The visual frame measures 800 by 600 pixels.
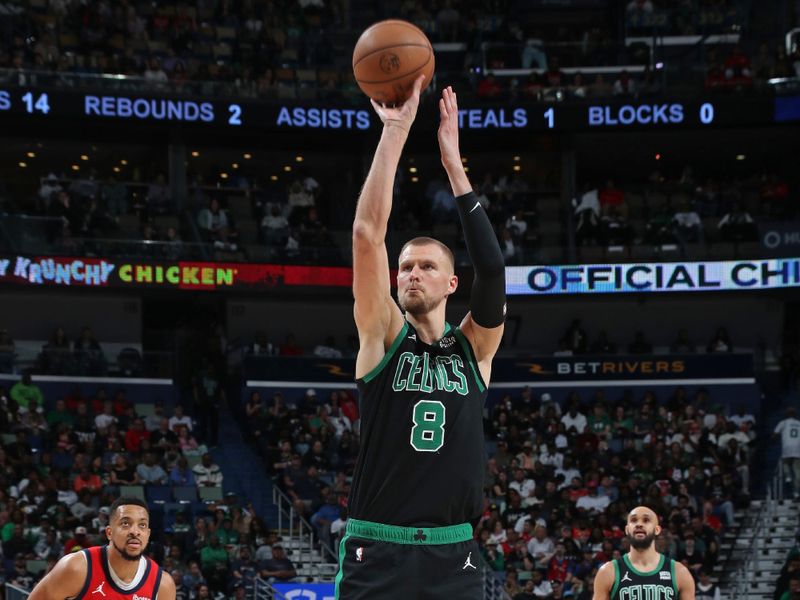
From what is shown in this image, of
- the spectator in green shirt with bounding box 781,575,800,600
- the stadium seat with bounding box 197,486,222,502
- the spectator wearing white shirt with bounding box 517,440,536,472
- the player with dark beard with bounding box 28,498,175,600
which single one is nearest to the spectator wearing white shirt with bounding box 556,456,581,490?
the spectator wearing white shirt with bounding box 517,440,536,472

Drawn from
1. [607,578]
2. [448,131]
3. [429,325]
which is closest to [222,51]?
[607,578]

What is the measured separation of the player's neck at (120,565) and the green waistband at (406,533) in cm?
405

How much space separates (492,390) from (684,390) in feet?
12.8

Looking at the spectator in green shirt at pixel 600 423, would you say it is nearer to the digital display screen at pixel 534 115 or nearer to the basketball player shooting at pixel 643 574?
the digital display screen at pixel 534 115

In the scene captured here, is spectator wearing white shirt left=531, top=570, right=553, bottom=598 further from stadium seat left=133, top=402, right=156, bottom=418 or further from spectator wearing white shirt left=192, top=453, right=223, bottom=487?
stadium seat left=133, top=402, right=156, bottom=418

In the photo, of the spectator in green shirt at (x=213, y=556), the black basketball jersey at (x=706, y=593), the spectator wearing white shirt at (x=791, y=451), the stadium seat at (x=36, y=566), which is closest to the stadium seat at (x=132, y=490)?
the spectator in green shirt at (x=213, y=556)

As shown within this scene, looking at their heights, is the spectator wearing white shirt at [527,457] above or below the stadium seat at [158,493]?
above

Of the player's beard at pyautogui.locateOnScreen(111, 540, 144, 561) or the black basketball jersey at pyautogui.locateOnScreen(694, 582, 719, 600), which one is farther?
the black basketball jersey at pyautogui.locateOnScreen(694, 582, 719, 600)

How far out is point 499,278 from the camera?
530 centimetres

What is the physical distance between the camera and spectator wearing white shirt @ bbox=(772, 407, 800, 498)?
23859 mm

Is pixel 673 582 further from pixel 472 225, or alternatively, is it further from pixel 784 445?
pixel 784 445

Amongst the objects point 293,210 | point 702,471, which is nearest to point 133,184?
point 293,210

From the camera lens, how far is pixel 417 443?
201 inches

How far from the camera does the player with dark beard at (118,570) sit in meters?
8.59
